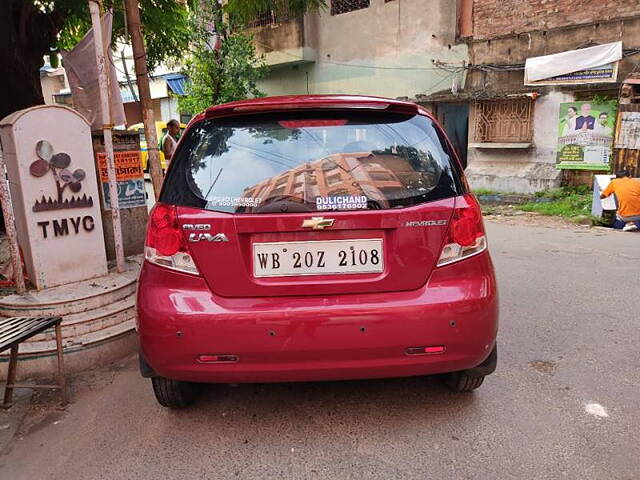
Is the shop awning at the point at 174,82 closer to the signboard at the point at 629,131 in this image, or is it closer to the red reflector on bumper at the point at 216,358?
the signboard at the point at 629,131

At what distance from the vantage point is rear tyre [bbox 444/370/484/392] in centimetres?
279

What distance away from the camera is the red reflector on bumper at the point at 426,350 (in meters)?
2.35

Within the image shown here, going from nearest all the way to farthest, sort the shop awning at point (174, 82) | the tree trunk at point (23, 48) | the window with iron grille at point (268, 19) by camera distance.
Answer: the tree trunk at point (23, 48)
the window with iron grille at point (268, 19)
the shop awning at point (174, 82)

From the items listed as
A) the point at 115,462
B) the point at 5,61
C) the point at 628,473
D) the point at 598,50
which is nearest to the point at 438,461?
the point at 628,473

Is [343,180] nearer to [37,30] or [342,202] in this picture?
[342,202]

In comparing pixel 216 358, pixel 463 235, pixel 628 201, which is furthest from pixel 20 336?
pixel 628 201

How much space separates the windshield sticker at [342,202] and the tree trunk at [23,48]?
508 cm

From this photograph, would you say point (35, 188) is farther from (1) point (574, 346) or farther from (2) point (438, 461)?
(1) point (574, 346)

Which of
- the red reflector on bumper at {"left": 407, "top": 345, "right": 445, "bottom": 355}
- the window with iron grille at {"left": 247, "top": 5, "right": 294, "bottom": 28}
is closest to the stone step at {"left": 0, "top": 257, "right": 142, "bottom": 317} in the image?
the red reflector on bumper at {"left": 407, "top": 345, "right": 445, "bottom": 355}

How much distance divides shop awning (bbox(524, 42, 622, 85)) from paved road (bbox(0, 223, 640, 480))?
8762mm

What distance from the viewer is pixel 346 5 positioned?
14.7 meters

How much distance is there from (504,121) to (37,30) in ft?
32.5

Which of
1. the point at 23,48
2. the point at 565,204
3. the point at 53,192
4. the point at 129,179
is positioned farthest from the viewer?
the point at 565,204

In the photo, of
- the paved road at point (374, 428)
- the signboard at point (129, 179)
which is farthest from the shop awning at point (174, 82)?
the paved road at point (374, 428)
